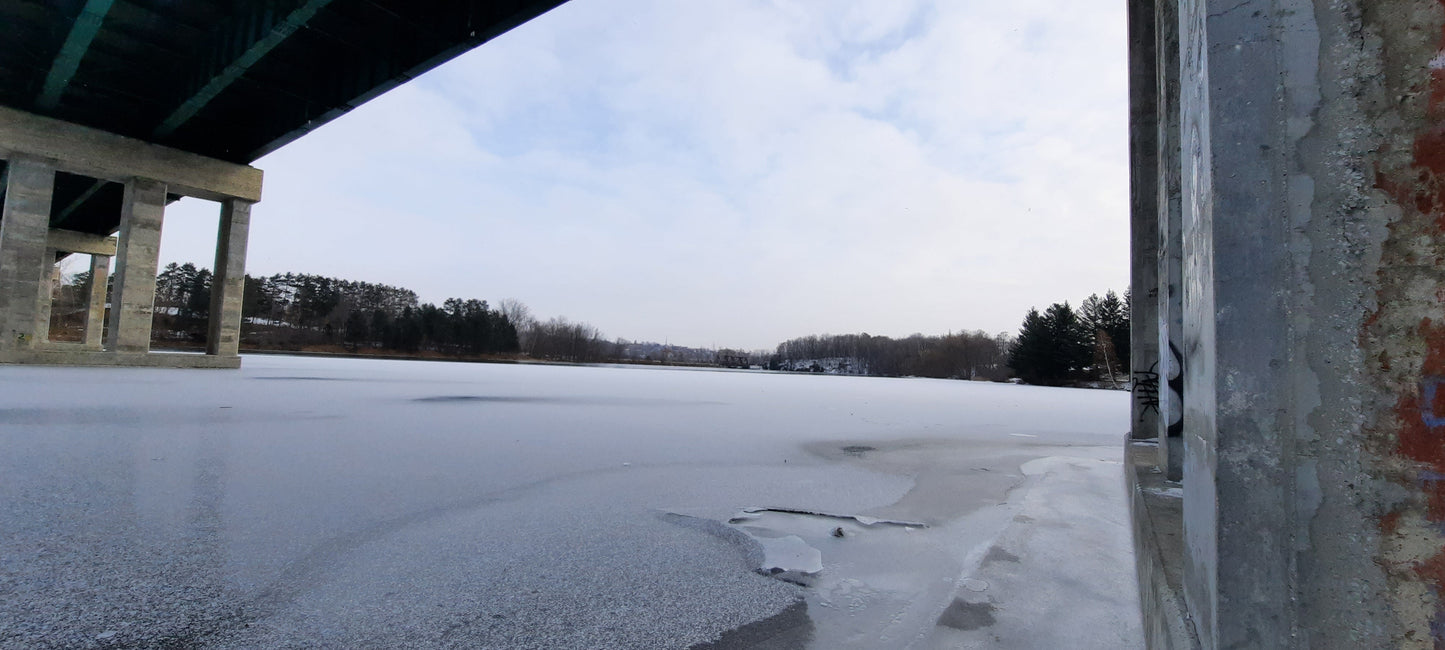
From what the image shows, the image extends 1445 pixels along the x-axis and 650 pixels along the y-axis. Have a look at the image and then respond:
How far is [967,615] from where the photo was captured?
8.57 ft

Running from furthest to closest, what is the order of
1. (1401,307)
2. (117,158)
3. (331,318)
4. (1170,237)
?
(331,318), (117,158), (1170,237), (1401,307)

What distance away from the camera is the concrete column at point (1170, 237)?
376cm

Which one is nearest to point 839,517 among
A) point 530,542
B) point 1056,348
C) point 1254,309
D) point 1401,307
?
point 530,542

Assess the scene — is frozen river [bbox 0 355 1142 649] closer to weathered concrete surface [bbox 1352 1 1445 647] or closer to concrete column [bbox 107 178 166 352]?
weathered concrete surface [bbox 1352 1 1445 647]

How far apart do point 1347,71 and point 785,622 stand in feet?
7.70

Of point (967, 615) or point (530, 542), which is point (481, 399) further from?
point (967, 615)

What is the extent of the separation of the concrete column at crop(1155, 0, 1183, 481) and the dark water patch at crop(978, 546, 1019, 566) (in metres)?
1.35

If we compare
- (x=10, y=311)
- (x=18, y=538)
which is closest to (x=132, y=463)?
(x=18, y=538)

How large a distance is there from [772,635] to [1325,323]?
6.32 feet

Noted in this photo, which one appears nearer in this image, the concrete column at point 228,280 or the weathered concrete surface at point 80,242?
the concrete column at point 228,280

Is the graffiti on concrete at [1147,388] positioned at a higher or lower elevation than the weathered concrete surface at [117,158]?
lower

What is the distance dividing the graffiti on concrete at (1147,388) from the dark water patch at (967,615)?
17.3ft

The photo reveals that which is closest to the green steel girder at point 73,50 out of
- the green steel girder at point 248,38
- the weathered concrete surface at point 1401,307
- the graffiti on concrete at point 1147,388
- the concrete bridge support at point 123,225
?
the concrete bridge support at point 123,225

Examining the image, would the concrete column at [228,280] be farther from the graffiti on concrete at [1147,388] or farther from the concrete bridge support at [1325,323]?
the concrete bridge support at [1325,323]
